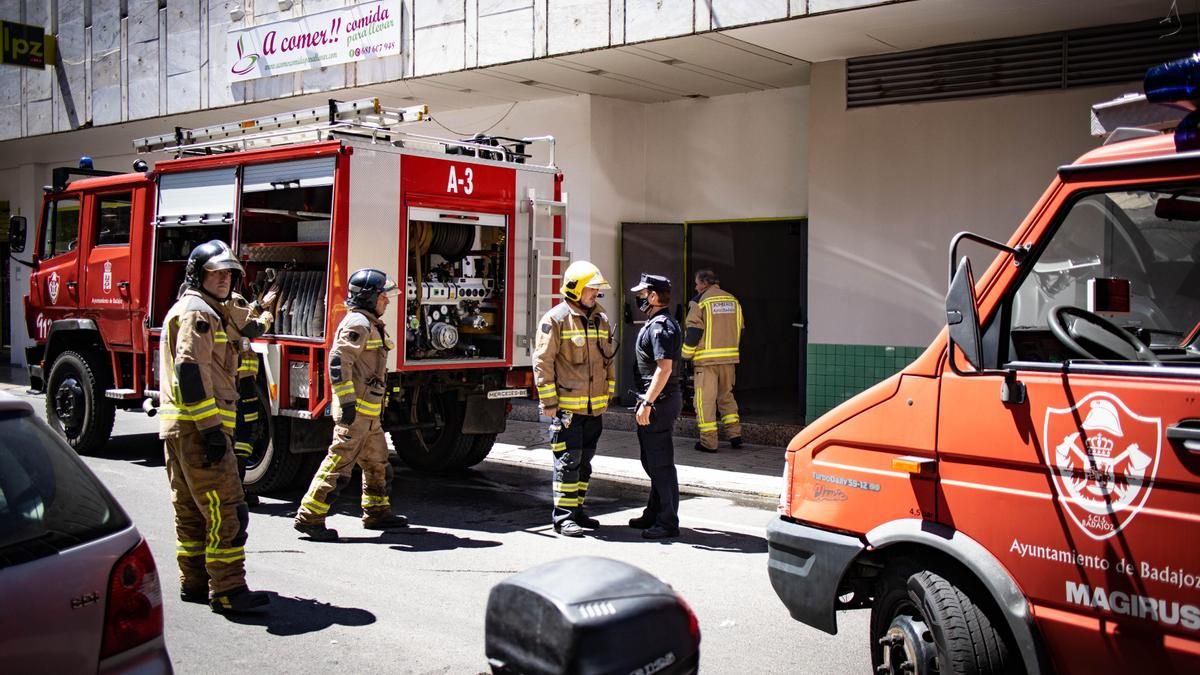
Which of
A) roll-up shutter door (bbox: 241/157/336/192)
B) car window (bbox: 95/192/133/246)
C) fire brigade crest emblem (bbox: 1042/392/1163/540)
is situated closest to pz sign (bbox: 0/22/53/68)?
car window (bbox: 95/192/133/246)

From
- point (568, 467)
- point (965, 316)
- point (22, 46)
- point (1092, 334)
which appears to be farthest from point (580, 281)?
point (22, 46)

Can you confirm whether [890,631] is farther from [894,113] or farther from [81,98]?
[81,98]

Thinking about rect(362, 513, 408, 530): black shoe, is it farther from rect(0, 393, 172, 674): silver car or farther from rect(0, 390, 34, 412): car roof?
rect(0, 390, 34, 412): car roof

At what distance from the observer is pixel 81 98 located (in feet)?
59.3

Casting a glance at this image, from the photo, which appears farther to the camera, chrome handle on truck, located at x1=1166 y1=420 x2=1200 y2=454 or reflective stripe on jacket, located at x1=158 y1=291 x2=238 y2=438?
reflective stripe on jacket, located at x1=158 y1=291 x2=238 y2=438

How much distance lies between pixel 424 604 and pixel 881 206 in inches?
278

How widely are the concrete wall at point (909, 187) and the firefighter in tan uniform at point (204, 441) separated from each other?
721cm

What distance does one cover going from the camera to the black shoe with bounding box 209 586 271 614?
580 cm

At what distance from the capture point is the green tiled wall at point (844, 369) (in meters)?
11.2

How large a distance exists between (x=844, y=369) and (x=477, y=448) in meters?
4.05

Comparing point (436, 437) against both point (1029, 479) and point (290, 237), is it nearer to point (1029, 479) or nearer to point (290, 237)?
point (290, 237)

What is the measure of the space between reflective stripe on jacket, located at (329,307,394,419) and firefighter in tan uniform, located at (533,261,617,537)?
114 cm

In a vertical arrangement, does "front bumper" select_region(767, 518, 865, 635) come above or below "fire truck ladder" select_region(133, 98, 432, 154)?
below

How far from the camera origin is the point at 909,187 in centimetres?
1102
